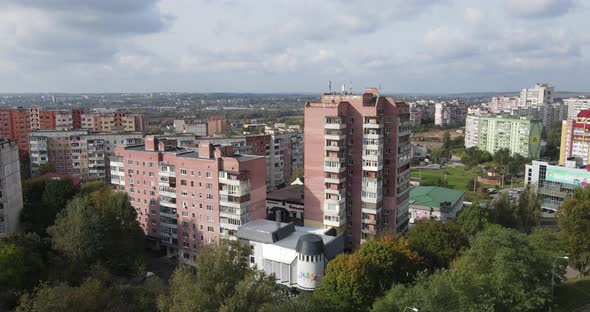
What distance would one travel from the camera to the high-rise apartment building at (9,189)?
29391 mm

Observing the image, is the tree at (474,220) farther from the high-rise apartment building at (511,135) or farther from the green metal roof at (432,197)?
the high-rise apartment building at (511,135)

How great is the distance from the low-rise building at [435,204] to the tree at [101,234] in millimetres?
23676

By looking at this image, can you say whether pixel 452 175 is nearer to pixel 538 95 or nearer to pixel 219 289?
pixel 219 289

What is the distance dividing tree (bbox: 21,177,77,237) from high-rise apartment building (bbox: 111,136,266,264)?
3984 mm

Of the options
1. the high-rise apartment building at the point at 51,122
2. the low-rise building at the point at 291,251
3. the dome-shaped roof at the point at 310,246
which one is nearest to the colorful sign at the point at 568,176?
the low-rise building at the point at 291,251

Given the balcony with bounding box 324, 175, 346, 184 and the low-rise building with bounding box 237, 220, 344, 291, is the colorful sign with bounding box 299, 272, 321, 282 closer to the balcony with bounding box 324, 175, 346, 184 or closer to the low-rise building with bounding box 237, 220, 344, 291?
the low-rise building with bounding box 237, 220, 344, 291

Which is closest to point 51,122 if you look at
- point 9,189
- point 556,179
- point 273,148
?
point 273,148

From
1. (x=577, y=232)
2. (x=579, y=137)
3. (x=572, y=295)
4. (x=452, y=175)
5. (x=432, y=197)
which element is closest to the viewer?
(x=572, y=295)

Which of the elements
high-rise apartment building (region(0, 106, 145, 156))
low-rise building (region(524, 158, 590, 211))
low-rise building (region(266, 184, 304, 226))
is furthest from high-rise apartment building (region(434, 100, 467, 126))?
low-rise building (region(266, 184, 304, 226))

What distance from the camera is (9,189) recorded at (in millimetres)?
30141

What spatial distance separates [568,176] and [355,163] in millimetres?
26129

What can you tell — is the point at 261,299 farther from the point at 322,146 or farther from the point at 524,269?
the point at 322,146

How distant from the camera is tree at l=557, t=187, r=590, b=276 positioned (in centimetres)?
2756

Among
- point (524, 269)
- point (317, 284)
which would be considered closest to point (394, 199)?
point (317, 284)
